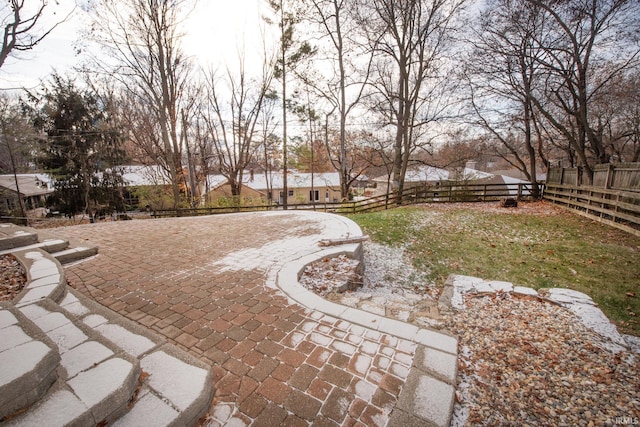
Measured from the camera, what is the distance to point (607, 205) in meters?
8.38

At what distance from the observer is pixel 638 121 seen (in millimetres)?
12633

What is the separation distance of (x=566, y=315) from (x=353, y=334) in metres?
3.01

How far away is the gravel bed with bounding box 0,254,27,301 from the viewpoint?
2.99 m

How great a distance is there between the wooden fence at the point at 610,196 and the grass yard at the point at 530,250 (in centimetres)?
39

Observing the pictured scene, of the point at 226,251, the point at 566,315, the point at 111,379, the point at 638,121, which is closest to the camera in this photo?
the point at 111,379

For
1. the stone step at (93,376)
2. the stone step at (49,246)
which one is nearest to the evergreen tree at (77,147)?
the stone step at (49,246)

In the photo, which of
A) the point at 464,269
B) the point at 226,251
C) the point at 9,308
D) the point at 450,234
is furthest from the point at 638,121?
the point at 9,308

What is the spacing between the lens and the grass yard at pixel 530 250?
15.4 feet

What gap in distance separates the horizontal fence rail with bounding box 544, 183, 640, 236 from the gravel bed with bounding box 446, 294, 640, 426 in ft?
22.9

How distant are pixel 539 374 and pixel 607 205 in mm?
10128

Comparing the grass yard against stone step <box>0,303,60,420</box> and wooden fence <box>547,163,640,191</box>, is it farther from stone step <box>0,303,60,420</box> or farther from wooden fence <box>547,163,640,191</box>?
stone step <box>0,303,60,420</box>

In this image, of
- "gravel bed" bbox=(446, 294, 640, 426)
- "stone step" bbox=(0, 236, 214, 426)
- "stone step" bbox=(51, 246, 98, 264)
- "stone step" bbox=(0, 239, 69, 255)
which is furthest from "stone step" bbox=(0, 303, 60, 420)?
"stone step" bbox=(0, 239, 69, 255)

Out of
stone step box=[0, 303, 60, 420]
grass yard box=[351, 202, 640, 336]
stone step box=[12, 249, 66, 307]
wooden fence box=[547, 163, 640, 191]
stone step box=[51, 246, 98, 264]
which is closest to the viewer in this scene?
stone step box=[0, 303, 60, 420]

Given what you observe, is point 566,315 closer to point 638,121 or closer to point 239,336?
point 239,336
